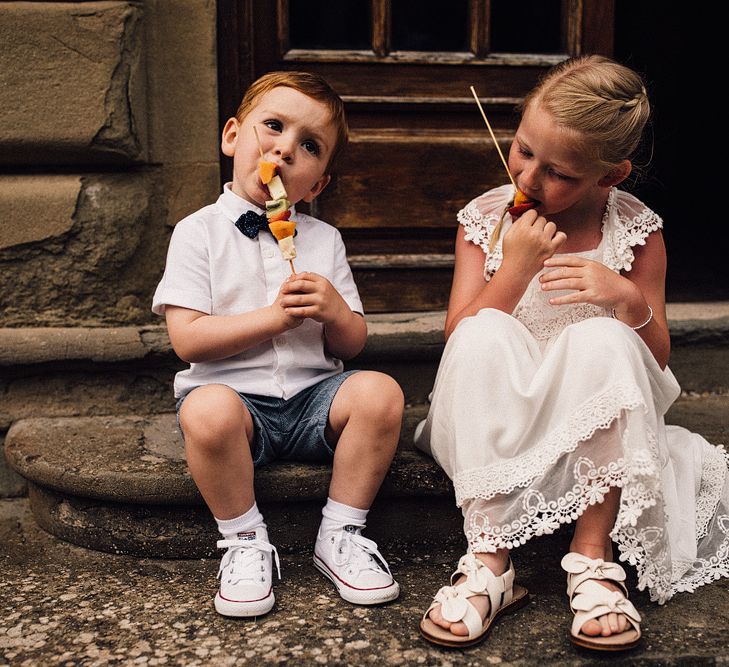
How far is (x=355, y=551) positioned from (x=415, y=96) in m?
1.48

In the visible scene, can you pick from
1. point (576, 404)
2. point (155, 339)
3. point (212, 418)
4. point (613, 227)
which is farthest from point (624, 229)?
point (155, 339)

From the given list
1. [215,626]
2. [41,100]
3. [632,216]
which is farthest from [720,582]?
[41,100]

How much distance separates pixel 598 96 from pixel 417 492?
96cm

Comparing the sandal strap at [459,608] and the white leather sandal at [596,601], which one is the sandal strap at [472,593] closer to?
the sandal strap at [459,608]

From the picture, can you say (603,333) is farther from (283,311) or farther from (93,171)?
(93,171)

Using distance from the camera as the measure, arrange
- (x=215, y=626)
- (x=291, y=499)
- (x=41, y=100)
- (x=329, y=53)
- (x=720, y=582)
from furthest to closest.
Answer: (x=329, y=53)
(x=41, y=100)
(x=291, y=499)
(x=720, y=582)
(x=215, y=626)

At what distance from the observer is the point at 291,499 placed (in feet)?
6.20

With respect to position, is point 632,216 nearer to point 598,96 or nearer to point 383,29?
point 598,96

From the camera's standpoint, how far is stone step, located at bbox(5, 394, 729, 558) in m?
1.88

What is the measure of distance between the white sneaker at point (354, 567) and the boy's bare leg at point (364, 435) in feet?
0.26

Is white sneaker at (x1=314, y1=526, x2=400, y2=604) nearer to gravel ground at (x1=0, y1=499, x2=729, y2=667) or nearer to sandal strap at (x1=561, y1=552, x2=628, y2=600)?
gravel ground at (x1=0, y1=499, x2=729, y2=667)

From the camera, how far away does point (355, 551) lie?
175cm

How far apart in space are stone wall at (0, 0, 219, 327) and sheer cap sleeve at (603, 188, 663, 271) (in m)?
1.09

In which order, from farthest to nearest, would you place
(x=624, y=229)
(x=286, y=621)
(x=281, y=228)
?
(x=624, y=229) < (x=281, y=228) < (x=286, y=621)
